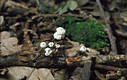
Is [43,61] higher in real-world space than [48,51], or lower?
lower

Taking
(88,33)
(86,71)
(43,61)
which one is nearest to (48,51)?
(43,61)

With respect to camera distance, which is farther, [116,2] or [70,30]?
[116,2]

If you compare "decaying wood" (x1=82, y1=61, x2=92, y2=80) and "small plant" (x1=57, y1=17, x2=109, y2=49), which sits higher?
"small plant" (x1=57, y1=17, x2=109, y2=49)

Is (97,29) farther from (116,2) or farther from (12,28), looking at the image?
(12,28)

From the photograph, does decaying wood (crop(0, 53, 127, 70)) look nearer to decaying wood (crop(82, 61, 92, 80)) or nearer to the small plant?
decaying wood (crop(82, 61, 92, 80))

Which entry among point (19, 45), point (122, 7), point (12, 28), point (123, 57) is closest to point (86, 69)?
point (123, 57)

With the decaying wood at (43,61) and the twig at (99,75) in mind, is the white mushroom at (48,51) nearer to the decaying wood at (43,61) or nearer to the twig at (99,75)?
the decaying wood at (43,61)

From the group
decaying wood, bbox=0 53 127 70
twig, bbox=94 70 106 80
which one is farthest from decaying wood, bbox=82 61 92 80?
twig, bbox=94 70 106 80

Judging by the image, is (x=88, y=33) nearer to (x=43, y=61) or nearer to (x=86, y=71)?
(x=86, y=71)
